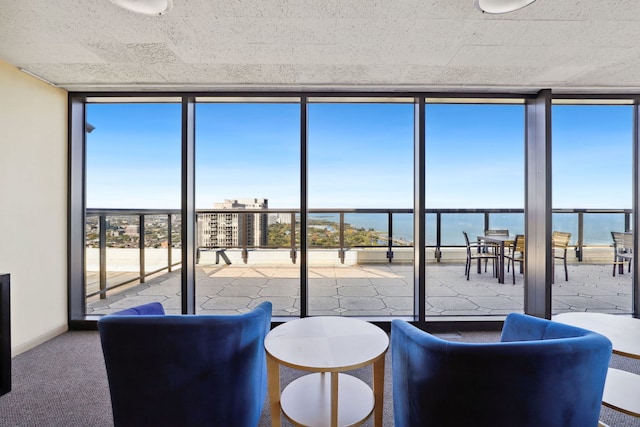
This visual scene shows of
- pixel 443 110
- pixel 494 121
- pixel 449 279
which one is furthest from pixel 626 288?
pixel 443 110

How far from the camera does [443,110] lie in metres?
4.56

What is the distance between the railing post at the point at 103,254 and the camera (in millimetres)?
3394

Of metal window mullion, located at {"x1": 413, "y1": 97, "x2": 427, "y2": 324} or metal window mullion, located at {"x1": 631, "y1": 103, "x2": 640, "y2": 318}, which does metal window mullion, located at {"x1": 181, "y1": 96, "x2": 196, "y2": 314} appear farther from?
metal window mullion, located at {"x1": 631, "y1": 103, "x2": 640, "y2": 318}

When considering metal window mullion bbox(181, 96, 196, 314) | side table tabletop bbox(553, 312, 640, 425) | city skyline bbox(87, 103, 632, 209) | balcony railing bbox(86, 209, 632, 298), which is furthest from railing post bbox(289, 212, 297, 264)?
side table tabletop bbox(553, 312, 640, 425)

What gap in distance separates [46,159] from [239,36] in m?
2.16

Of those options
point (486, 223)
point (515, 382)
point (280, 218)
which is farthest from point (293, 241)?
point (515, 382)

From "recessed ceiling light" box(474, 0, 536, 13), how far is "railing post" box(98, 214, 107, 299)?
3.97m

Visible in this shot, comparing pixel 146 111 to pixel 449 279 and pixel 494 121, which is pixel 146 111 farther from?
pixel 494 121

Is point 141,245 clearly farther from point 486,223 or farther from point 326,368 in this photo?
point 486,223

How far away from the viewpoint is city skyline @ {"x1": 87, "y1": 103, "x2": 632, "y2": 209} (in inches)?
140

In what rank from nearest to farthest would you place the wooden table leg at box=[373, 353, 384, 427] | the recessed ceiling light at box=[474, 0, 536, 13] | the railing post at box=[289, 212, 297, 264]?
the wooden table leg at box=[373, 353, 384, 427] → the recessed ceiling light at box=[474, 0, 536, 13] → the railing post at box=[289, 212, 297, 264]

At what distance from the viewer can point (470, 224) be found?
4.79 m

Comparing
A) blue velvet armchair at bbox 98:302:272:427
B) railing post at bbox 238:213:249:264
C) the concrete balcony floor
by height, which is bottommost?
the concrete balcony floor

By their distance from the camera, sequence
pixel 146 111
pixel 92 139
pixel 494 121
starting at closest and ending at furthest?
pixel 92 139 → pixel 146 111 → pixel 494 121
